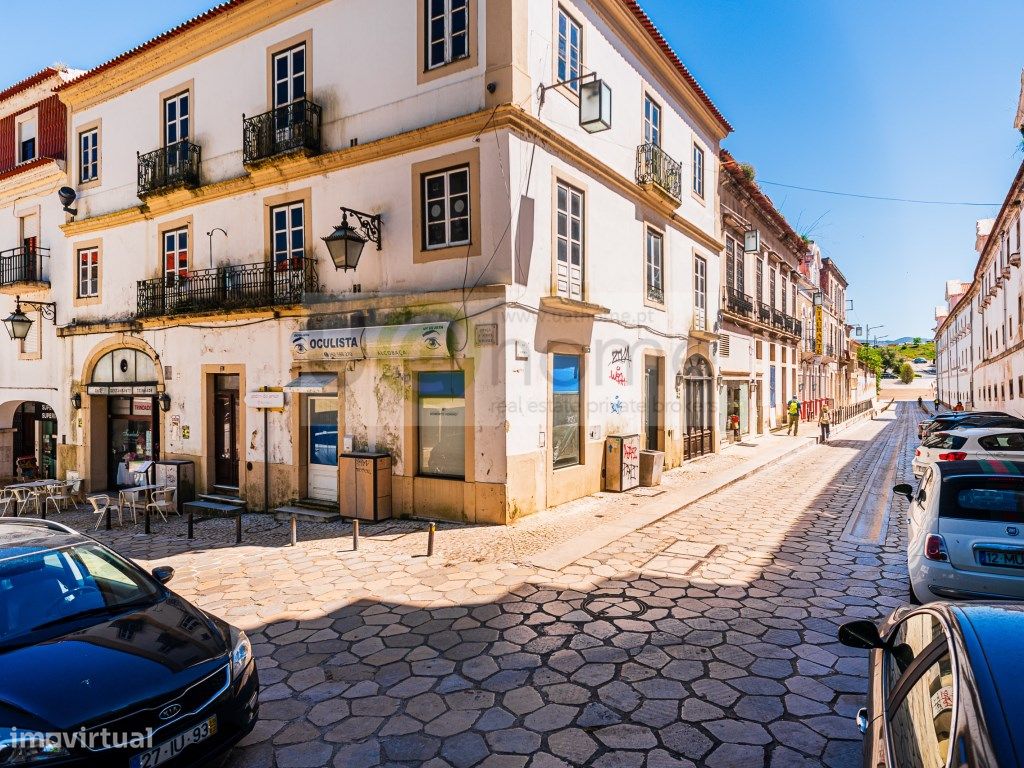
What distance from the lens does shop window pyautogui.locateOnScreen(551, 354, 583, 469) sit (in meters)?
11.9

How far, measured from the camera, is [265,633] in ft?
20.2

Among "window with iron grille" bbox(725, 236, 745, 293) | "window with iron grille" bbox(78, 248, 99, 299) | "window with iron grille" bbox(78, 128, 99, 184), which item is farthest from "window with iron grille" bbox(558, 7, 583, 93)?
"window with iron grille" bbox(78, 248, 99, 299)

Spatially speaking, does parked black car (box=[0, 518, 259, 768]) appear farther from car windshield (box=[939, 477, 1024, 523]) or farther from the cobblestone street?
car windshield (box=[939, 477, 1024, 523])

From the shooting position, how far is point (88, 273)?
17.6m

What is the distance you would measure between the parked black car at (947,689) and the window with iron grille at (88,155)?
21.8 m

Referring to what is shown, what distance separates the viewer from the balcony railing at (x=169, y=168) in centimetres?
1473

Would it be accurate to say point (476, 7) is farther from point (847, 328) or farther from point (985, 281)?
point (847, 328)

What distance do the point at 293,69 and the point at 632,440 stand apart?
1173cm

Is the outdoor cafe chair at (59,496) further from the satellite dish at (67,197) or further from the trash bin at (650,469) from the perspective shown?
the trash bin at (650,469)

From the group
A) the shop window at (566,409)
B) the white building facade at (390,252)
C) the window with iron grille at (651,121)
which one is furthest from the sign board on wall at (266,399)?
the window with iron grille at (651,121)

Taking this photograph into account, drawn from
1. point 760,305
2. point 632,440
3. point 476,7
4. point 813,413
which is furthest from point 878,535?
point 813,413

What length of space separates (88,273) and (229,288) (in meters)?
7.33

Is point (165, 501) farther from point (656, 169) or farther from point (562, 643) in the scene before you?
point (656, 169)

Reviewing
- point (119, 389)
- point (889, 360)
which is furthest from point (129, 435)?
point (889, 360)
